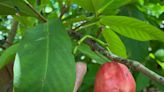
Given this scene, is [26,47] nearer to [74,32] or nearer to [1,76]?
[74,32]

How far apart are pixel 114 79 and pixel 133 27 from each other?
221 millimetres

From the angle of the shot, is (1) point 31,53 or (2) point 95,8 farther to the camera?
(2) point 95,8

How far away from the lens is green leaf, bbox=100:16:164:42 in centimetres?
103

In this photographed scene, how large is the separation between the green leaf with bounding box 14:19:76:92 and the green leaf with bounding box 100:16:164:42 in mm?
143

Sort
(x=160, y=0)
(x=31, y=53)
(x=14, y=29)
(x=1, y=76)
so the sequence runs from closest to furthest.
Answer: (x=31, y=53), (x=1, y=76), (x=14, y=29), (x=160, y=0)

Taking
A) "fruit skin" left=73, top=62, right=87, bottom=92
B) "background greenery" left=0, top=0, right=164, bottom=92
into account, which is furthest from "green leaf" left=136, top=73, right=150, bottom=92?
"fruit skin" left=73, top=62, right=87, bottom=92

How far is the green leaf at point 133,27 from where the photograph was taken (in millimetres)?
1030

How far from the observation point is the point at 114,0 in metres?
1.11

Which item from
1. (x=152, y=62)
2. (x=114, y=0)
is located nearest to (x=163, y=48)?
(x=152, y=62)

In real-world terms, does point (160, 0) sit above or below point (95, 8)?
below

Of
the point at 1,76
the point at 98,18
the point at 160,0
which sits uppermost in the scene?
the point at 98,18

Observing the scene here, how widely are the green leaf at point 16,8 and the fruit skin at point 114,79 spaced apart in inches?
10.0

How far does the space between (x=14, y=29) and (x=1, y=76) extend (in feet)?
1.36

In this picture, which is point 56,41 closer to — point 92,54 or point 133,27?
point 92,54
